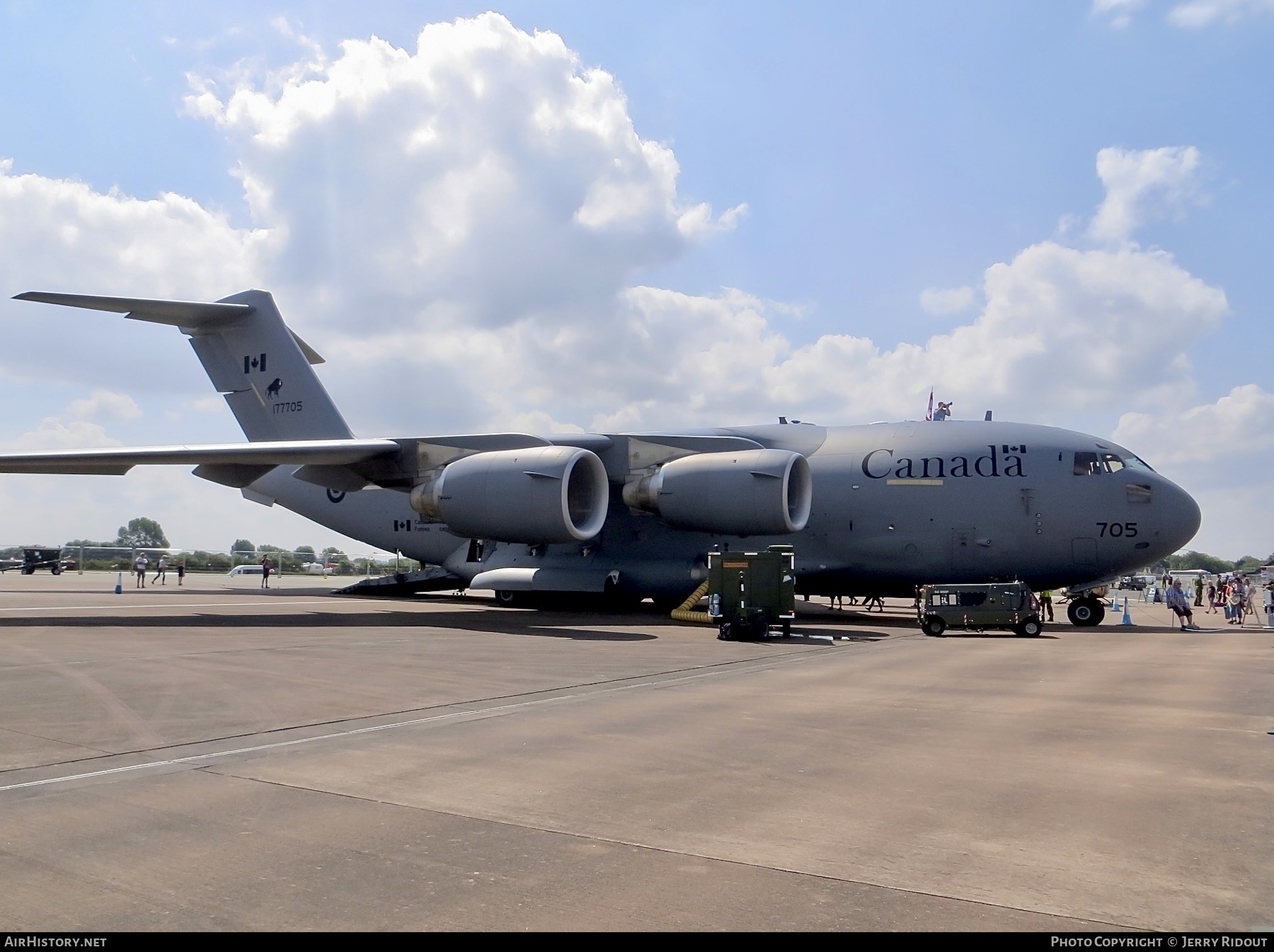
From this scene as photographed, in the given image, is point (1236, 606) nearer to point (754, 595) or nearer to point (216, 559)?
point (754, 595)

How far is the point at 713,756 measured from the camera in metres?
6.29

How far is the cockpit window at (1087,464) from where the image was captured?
1928 cm

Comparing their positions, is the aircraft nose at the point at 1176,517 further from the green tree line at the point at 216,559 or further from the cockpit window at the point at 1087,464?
the green tree line at the point at 216,559

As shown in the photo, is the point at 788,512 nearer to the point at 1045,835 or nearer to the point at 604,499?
the point at 604,499

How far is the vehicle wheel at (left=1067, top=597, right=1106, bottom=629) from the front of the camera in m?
21.4

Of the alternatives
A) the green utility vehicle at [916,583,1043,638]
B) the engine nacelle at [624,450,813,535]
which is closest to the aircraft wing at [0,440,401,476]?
the engine nacelle at [624,450,813,535]

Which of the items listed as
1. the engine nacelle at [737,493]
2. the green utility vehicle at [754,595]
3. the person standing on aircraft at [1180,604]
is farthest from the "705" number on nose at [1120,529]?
the green utility vehicle at [754,595]

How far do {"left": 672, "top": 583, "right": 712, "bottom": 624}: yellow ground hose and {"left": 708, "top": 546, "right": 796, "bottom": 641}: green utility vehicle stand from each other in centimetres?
309

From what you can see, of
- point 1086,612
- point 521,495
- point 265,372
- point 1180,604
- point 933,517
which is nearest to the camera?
point 521,495

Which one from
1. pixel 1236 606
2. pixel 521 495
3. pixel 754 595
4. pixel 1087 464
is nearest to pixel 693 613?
pixel 754 595

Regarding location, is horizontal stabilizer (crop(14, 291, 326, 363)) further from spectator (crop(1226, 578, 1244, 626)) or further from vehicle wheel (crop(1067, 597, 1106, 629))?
spectator (crop(1226, 578, 1244, 626))

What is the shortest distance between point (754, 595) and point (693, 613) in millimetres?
4123

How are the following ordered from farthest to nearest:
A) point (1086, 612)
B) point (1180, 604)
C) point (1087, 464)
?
1. point (1180, 604)
2. point (1086, 612)
3. point (1087, 464)

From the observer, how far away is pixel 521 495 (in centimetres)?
1866
